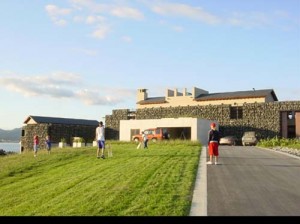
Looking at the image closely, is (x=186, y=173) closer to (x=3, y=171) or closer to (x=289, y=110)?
(x=3, y=171)

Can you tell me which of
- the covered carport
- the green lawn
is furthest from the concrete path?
the covered carport

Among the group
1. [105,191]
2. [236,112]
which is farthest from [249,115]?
[105,191]

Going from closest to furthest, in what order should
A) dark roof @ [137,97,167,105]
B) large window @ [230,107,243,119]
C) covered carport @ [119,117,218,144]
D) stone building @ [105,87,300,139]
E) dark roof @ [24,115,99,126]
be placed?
covered carport @ [119,117,218,144]
stone building @ [105,87,300,139]
large window @ [230,107,243,119]
dark roof @ [137,97,167,105]
dark roof @ [24,115,99,126]

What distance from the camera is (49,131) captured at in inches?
2221

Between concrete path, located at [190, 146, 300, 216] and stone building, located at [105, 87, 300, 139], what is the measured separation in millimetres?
32291

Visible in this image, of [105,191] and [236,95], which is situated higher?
[236,95]

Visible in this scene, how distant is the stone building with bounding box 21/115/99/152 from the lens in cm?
5656

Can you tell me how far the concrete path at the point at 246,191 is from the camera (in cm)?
772

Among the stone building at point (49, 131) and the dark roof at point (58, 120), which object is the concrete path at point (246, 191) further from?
the dark roof at point (58, 120)

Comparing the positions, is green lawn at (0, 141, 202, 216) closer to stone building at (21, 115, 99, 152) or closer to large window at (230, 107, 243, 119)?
large window at (230, 107, 243, 119)

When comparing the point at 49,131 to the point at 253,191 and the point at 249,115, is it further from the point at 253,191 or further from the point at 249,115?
the point at 253,191

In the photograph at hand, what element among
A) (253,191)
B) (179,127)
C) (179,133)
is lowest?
(253,191)

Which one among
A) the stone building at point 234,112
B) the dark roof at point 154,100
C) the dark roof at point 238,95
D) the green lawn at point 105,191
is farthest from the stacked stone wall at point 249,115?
the green lawn at point 105,191

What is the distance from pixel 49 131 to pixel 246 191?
4957 centimetres
